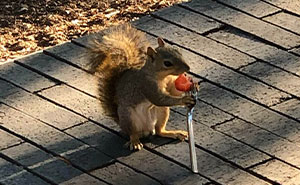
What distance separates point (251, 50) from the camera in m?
6.27

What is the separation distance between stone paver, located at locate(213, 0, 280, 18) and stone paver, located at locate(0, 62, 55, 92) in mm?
1543

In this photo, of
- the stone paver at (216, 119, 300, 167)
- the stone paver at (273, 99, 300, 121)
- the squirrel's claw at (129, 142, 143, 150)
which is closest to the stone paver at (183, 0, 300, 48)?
the stone paver at (273, 99, 300, 121)

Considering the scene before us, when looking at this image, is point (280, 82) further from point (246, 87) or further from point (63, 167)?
point (63, 167)

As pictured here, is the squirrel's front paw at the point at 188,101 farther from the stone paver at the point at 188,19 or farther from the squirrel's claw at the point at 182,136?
the stone paver at the point at 188,19

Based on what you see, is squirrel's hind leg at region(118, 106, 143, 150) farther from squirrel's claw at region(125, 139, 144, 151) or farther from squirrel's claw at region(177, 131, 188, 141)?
squirrel's claw at region(177, 131, 188, 141)

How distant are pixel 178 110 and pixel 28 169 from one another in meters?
1.00

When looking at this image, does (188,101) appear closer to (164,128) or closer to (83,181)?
(164,128)

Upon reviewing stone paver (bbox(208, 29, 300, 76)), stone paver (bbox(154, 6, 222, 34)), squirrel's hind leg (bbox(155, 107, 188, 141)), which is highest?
stone paver (bbox(154, 6, 222, 34))

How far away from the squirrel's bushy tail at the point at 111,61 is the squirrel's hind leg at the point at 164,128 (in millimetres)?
230

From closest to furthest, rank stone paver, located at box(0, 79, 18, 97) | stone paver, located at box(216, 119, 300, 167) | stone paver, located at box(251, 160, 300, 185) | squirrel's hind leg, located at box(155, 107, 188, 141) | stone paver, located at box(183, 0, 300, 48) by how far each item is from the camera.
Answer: stone paver, located at box(251, 160, 300, 185)
stone paver, located at box(216, 119, 300, 167)
squirrel's hind leg, located at box(155, 107, 188, 141)
stone paver, located at box(0, 79, 18, 97)
stone paver, located at box(183, 0, 300, 48)

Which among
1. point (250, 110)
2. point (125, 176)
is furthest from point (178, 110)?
point (125, 176)

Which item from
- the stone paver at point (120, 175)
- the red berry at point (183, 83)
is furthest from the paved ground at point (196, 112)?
the red berry at point (183, 83)

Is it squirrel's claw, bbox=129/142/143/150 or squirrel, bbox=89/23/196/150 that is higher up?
squirrel, bbox=89/23/196/150

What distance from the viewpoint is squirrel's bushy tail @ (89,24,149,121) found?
5.35 meters
